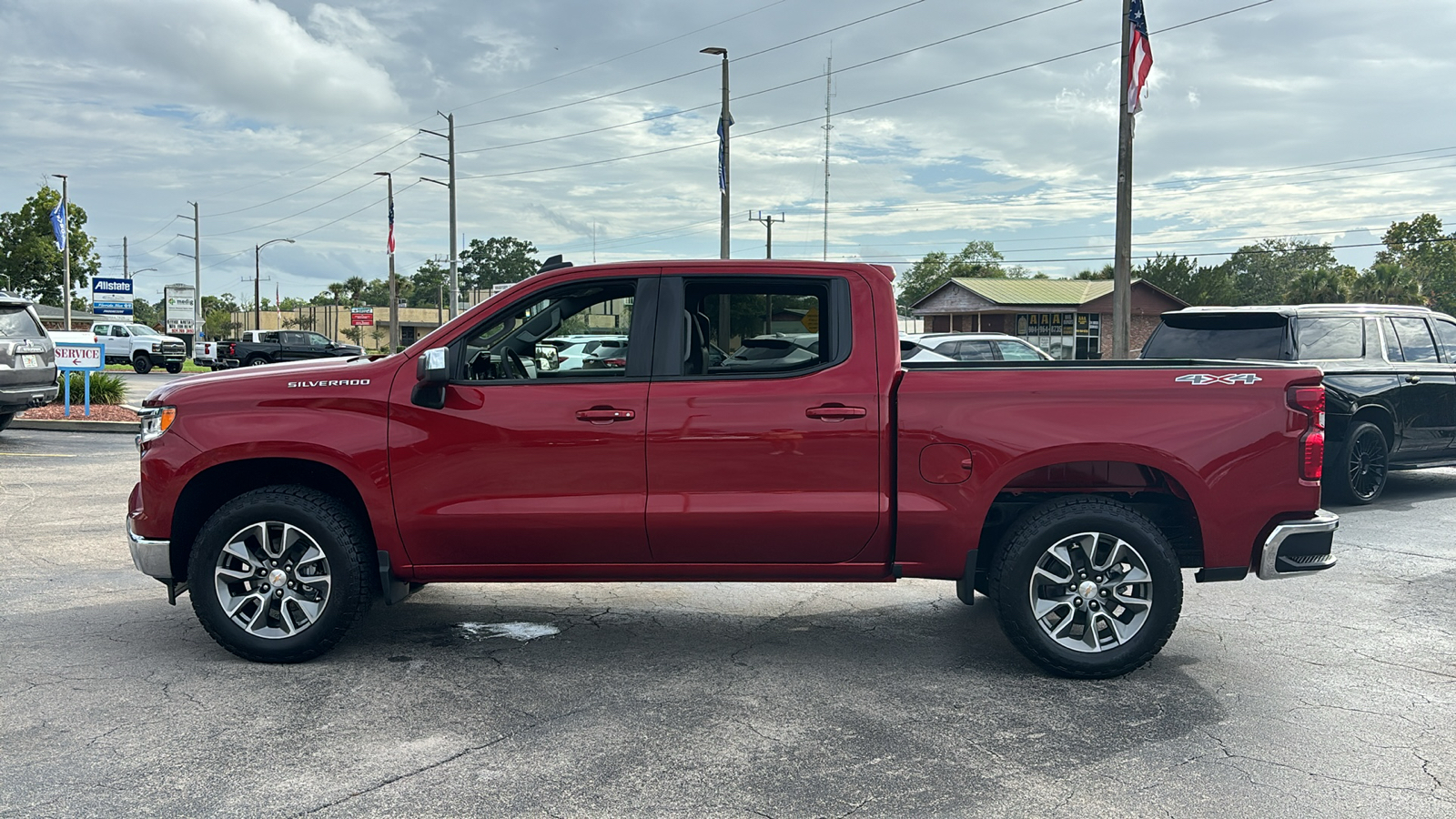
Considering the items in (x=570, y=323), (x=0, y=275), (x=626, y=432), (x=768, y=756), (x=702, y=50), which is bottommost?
(x=768, y=756)

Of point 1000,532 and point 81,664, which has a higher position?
point 1000,532

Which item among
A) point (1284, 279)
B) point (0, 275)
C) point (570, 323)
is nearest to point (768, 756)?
point (570, 323)

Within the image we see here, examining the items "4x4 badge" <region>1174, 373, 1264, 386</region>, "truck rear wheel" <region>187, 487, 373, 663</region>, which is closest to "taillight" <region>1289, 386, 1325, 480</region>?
"4x4 badge" <region>1174, 373, 1264, 386</region>

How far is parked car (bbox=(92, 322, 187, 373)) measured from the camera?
41250 mm

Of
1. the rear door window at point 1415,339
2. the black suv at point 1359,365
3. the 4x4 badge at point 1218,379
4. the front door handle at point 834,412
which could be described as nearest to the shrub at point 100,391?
the black suv at point 1359,365

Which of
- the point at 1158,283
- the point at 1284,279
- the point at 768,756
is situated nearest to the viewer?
the point at 768,756

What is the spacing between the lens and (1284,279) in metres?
104

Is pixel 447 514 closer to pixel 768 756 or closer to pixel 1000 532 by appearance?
pixel 768 756

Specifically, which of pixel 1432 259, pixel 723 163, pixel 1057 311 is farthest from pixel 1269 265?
pixel 723 163

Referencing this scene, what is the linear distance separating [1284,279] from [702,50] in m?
94.0

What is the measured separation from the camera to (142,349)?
41344mm

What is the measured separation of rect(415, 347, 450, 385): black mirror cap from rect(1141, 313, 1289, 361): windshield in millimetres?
7388

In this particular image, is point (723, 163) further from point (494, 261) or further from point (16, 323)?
point (494, 261)

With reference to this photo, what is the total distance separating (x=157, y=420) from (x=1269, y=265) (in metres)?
116
